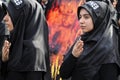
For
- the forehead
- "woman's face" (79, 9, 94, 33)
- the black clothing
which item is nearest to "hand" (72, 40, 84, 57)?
"woman's face" (79, 9, 94, 33)

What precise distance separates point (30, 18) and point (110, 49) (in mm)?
825

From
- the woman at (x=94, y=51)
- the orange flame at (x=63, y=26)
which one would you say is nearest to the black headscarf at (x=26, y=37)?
the woman at (x=94, y=51)

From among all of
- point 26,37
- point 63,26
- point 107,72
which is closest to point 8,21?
point 26,37

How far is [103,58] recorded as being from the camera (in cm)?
319

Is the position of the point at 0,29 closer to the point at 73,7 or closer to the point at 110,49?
the point at 110,49

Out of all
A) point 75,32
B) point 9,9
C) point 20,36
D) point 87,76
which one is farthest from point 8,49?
point 75,32

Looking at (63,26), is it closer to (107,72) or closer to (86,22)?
(86,22)

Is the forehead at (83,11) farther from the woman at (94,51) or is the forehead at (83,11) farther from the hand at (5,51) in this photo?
the hand at (5,51)

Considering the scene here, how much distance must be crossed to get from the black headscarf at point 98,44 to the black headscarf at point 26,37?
41 cm

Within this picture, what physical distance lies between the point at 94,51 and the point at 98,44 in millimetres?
73

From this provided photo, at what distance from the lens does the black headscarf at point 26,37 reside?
340 cm

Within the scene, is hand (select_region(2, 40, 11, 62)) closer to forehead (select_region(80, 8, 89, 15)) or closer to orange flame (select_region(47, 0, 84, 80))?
forehead (select_region(80, 8, 89, 15))

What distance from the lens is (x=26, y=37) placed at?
344 centimetres

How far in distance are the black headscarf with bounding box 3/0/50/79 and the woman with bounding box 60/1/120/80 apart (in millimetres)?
280
